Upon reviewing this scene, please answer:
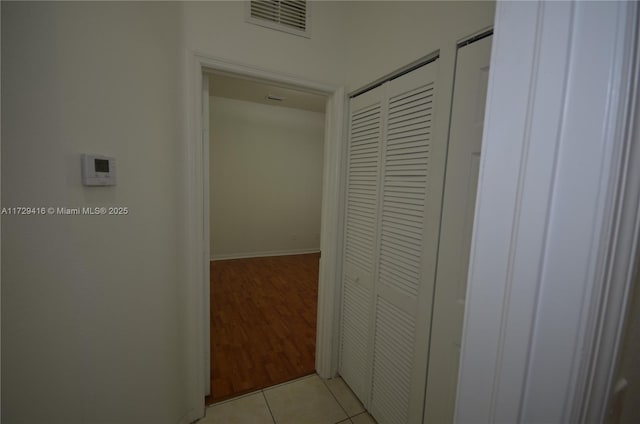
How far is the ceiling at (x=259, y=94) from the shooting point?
3.55 meters

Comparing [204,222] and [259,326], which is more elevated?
[204,222]

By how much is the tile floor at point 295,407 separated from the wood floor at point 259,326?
86 millimetres

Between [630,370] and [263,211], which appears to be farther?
[263,211]

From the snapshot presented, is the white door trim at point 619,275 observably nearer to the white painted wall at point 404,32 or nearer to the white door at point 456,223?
the white door at point 456,223

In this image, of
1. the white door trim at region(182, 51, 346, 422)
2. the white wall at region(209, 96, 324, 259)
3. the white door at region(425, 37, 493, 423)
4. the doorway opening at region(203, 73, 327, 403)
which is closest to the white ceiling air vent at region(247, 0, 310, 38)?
the white door trim at region(182, 51, 346, 422)

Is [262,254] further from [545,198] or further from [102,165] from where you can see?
[545,198]

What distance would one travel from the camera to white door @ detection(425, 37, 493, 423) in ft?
3.22

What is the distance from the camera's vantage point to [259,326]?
8.55 ft

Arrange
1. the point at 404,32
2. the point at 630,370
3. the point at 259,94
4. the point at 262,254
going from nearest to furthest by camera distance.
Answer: the point at 630,370
the point at 404,32
the point at 259,94
the point at 262,254

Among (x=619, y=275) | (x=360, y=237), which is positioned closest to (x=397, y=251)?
(x=360, y=237)

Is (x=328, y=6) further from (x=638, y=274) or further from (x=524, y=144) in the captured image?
(x=638, y=274)

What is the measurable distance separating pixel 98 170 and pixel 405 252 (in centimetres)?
Result: 135

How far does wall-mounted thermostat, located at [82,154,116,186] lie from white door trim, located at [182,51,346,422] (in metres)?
0.37

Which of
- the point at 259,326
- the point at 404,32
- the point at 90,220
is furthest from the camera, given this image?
the point at 259,326
